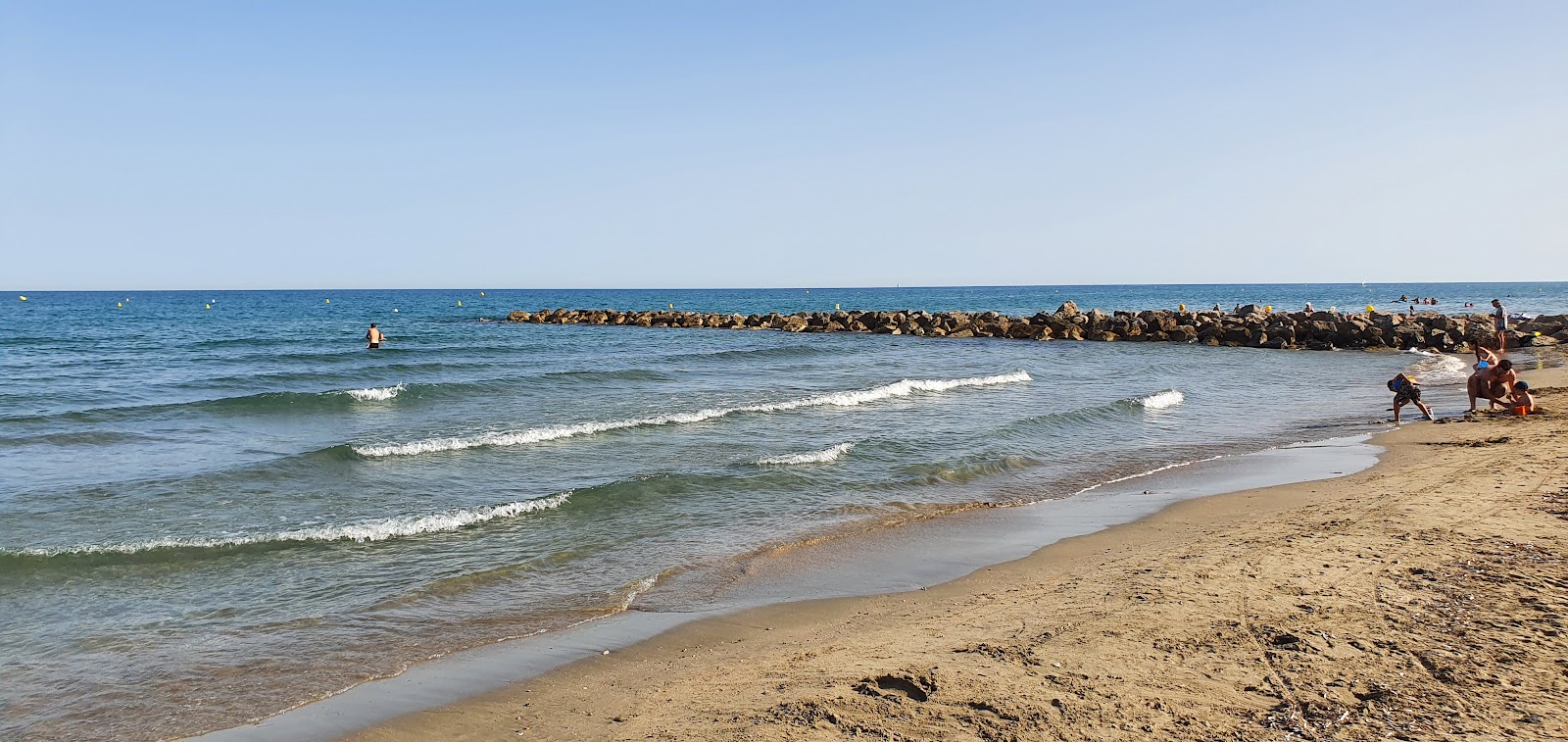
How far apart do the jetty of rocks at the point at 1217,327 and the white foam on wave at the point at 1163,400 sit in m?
17.9

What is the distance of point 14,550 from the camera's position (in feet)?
29.7

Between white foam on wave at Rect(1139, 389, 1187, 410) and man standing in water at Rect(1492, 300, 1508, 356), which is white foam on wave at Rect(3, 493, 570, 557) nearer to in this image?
white foam on wave at Rect(1139, 389, 1187, 410)

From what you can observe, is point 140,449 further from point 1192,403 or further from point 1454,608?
point 1192,403

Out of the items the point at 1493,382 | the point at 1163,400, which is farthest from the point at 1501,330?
the point at 1493,382

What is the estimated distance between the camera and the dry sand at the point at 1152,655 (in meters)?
4.56

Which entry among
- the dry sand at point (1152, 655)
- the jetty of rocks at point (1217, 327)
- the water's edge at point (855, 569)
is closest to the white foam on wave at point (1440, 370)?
the jetty of rocks at point (1217, 327)

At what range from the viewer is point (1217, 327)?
3934 centimetres

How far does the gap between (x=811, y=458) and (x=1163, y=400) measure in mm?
10471

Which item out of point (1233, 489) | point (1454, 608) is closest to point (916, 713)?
point (1454, 608)

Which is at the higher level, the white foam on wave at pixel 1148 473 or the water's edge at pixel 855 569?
the water's edge at pixel 855 569

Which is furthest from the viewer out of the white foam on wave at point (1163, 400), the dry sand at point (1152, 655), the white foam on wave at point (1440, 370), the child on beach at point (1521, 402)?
the white foam on wave at point (1440, 370)

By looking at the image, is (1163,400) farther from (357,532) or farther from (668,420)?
(357,532)

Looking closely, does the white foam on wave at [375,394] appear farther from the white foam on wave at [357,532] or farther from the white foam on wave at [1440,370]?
the white foam on wave at [1440,370]

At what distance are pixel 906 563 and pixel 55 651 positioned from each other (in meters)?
6.55
